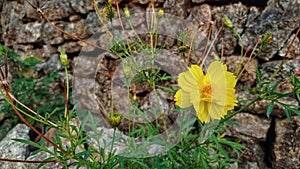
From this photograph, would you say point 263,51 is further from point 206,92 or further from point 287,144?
point 206,92

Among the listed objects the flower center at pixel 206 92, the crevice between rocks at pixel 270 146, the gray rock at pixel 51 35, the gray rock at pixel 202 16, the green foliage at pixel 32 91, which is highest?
the gray rock at pixel 202 16

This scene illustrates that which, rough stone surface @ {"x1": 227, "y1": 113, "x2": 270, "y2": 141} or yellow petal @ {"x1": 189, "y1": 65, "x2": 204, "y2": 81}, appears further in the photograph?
rough stone surface @ {"x1": 227, "y1": 113, "x2": 270, "y2": 141}

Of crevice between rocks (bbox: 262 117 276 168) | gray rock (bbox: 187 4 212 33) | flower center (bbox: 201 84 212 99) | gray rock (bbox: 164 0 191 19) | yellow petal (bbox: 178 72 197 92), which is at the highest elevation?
gray rock (bbox: 164 0 191 19)

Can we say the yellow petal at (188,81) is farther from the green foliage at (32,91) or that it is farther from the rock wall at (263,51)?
the green foliage at (32,91)

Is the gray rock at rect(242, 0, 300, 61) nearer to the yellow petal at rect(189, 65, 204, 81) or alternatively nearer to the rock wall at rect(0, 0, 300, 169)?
the rock wall at rect(0, 0, 300, 169)

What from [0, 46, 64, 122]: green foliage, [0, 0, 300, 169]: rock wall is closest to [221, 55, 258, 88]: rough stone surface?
[0, 0, 300, 169]: rock wall

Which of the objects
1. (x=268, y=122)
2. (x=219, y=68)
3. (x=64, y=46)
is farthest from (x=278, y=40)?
(x=64, y=46)

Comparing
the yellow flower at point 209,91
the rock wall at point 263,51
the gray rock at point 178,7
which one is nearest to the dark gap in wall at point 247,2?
the rock wall at point 263,51

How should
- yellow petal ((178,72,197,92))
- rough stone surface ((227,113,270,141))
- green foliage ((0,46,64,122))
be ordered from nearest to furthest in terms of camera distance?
1. yellow petal ((178,72,197,92))
2. rough stone surface ((227,113,270,141))
3. green foliage ((0,46,64,122))
